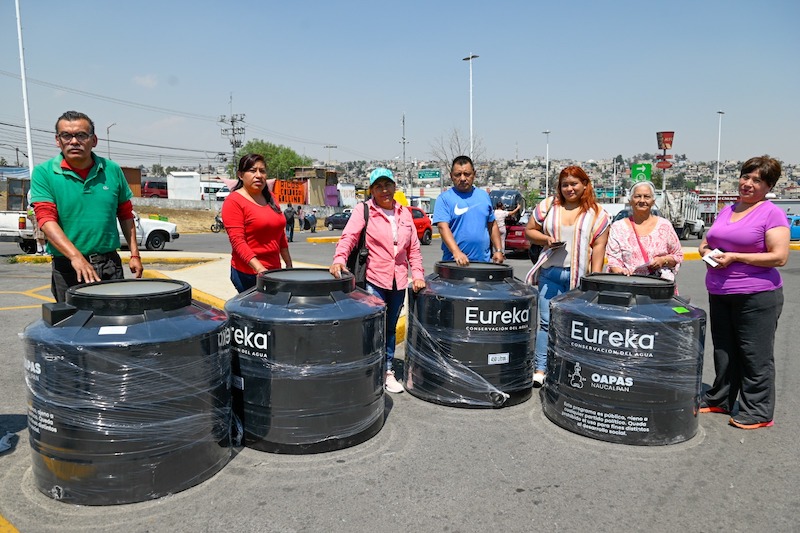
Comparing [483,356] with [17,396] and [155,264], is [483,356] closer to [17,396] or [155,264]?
[17,396]

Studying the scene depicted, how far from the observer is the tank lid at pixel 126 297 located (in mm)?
2838

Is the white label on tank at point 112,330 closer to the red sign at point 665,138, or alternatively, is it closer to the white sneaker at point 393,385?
the white sneaker at point 393,385

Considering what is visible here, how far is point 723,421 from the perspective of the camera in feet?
13.3

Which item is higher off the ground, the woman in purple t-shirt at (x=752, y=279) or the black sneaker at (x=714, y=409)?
the woman in purple t-shirt at (x=752, y=279)

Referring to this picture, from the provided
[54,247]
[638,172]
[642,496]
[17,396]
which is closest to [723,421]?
[642,496]

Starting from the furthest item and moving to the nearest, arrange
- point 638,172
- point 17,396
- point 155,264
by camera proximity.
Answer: point 638,172
point 155,264
point 17,396

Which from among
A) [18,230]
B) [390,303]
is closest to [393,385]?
[390,303]

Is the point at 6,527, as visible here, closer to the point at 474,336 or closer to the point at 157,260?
the point at 474,336

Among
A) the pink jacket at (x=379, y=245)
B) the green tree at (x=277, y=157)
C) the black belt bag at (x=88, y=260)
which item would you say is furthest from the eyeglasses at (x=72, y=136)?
the green tree at (x=277, y=157)

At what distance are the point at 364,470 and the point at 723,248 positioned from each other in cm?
283

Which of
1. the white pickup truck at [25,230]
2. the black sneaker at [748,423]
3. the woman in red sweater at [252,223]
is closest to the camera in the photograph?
the black sneaker at [748,423]

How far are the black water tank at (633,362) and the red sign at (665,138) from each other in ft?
138

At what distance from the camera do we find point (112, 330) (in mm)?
2750

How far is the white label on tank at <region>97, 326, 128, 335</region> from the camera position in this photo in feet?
8.98
